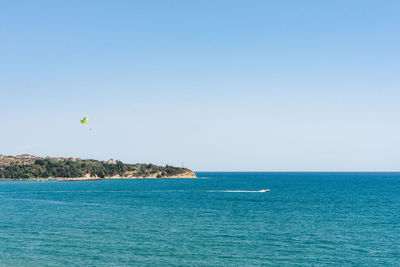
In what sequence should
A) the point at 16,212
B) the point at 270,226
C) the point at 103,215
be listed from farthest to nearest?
the point at 16,212, the point at 103,215, the point at 270,226

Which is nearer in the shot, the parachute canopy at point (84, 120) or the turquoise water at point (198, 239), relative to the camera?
the turquoise water at point (198, 239)

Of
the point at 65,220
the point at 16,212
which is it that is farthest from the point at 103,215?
the point at 16,212

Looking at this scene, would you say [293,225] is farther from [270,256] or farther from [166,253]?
[166,253]

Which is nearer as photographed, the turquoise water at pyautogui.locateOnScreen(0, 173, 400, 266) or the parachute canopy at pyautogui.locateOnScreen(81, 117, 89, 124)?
the turquoise water at pyautogui.locateOnScreen(0, 173, 400, 266)

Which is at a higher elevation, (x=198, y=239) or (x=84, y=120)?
(x=84, y=120)

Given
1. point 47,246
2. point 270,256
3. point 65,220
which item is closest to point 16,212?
point 65,220

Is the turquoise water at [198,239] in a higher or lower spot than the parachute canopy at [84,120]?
lower

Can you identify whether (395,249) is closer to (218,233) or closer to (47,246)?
(218,233)

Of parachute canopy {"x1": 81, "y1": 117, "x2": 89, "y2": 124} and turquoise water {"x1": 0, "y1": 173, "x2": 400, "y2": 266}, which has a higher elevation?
parachute canopy {"x1": 81, "y1": 117, "x2": 89, "y2": 124}

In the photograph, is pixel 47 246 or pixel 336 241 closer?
pixel 47 246

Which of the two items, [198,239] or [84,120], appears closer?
[198,239]

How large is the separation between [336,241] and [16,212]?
77992mm

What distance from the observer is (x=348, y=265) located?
4538 cm

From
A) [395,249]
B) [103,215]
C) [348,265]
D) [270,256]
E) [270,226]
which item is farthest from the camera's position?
[103,215]
